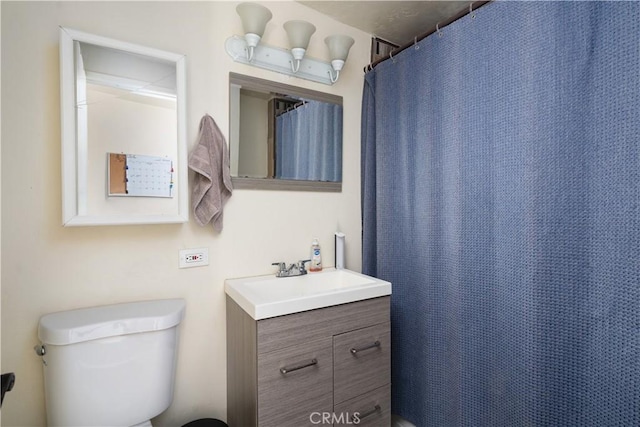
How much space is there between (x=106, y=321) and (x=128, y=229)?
0.40 m

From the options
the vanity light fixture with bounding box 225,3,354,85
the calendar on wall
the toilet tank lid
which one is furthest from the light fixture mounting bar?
the toilet tank lid

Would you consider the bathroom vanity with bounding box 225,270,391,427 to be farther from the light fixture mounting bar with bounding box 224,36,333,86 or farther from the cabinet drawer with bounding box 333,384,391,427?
the light fixture mounting bar with bounding box 224,36,333,86

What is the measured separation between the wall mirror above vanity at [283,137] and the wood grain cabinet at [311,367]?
2.31 feet

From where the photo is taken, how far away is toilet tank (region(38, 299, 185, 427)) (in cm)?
101

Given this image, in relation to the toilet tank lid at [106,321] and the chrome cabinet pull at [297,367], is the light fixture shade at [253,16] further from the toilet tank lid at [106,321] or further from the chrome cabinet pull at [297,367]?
the chrome cabinet pull at [297,367]

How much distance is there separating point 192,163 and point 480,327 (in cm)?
148

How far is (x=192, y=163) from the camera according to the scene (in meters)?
1.34

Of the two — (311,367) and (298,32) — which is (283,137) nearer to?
(298,32)

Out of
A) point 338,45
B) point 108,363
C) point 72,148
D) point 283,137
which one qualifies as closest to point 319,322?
point 108,363

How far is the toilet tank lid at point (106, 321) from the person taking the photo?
1.00 metres

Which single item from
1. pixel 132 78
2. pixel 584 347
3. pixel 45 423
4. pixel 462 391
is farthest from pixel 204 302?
pixel 584 347

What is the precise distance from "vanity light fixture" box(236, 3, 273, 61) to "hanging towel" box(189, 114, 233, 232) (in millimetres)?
432

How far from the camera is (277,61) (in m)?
1.62

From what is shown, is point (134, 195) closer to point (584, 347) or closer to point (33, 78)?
point (33, 78)
